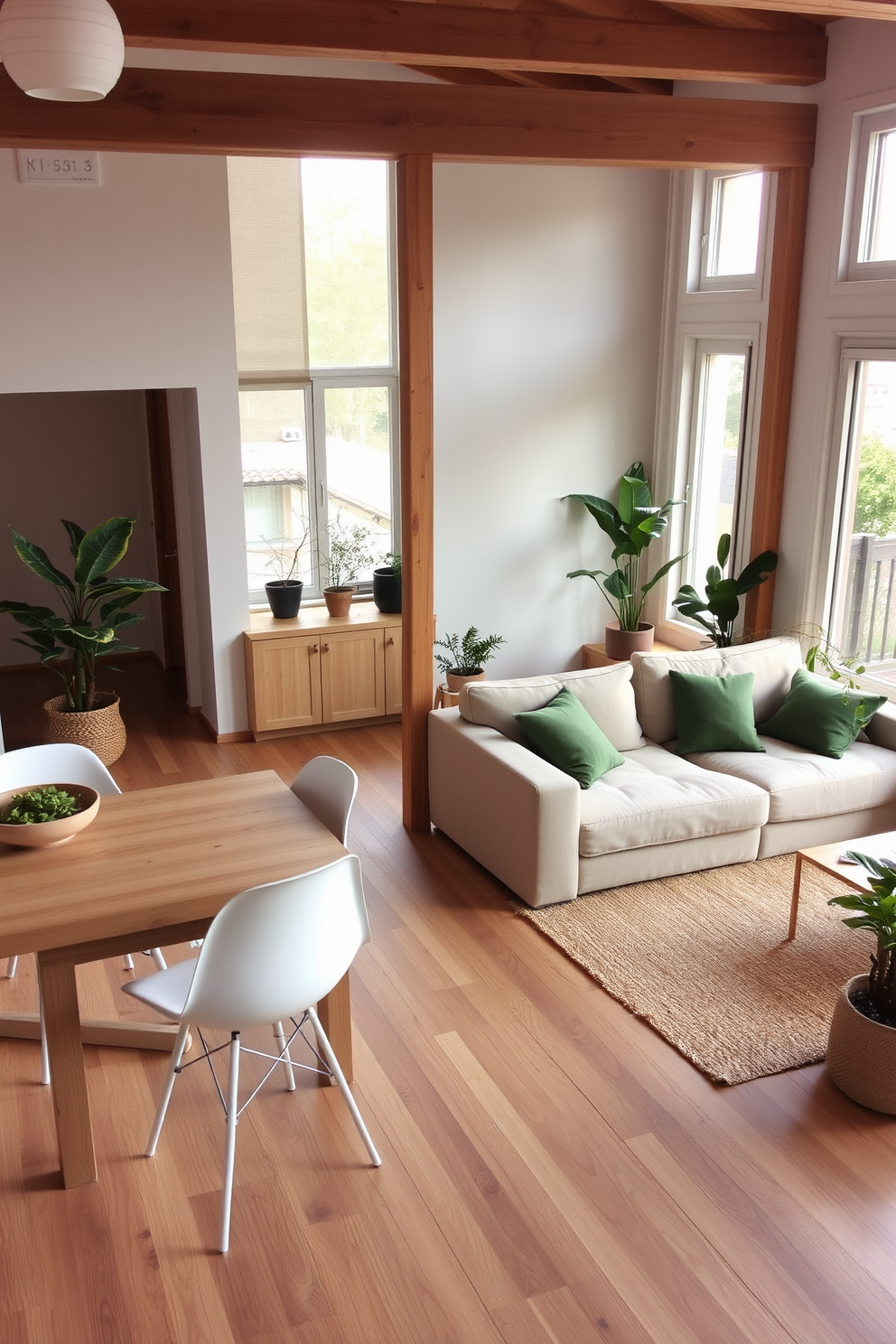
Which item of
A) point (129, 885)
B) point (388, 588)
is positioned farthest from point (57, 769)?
point (388, 588)

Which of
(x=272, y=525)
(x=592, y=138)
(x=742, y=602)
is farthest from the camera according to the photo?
(x=272, y=525)

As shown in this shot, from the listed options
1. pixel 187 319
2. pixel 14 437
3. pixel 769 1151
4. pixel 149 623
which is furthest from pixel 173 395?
pixel 769 1151

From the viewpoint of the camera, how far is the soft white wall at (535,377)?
6566mm

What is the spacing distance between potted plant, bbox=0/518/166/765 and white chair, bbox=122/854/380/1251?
3227mm

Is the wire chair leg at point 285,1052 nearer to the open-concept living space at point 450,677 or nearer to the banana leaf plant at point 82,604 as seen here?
the open-concept living space at point 450,677

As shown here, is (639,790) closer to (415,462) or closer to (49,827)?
(415,462)

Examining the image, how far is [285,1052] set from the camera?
3.49 metres

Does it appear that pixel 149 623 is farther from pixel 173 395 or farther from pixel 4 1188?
pixel 4 1188

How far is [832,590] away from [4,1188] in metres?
4.61

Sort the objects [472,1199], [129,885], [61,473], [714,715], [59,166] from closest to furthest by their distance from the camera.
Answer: [129,885]
[472,1199]
[714,715]
[59,166]
[61,473]

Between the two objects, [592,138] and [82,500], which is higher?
[592,138]

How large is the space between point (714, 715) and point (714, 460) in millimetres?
2107

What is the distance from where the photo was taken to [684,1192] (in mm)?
3164

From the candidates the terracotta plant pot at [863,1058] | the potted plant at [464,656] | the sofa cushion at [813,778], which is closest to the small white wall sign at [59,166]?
the potted plant at [464,656]
